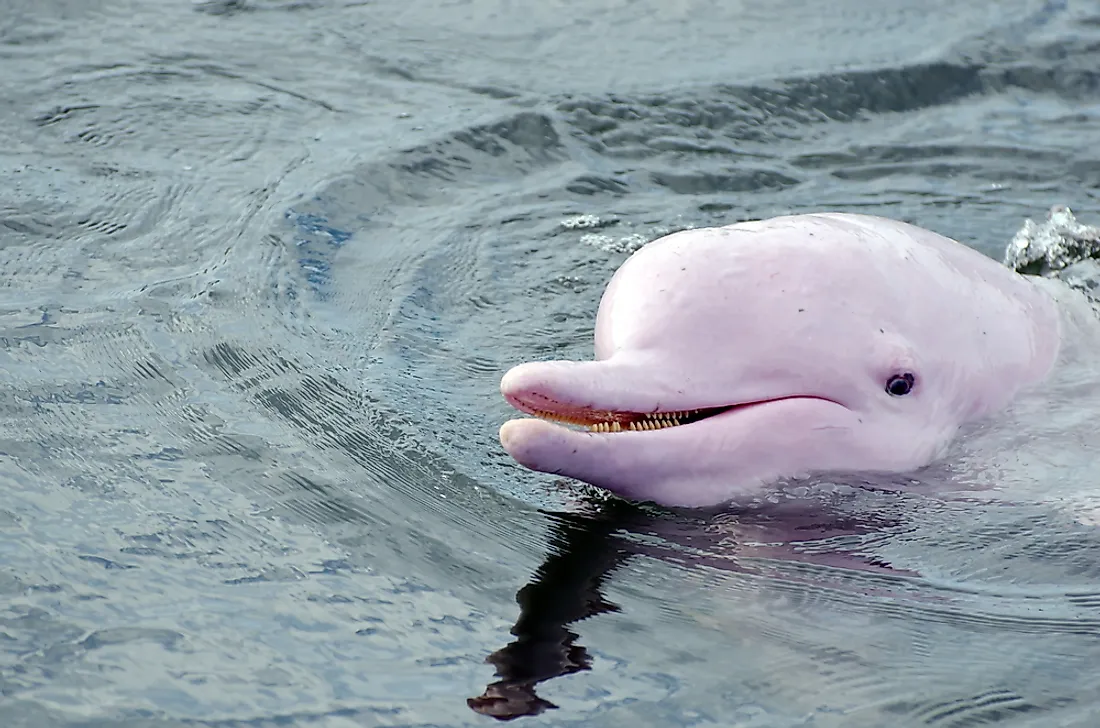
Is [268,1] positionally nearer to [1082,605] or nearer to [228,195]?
[228,195]

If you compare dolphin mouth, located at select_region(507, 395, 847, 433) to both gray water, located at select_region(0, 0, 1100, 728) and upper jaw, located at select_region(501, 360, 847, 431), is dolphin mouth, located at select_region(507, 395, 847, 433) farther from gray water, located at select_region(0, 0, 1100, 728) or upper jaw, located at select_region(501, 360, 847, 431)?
gray water, located at select_region(0, 0, 1100, 728)

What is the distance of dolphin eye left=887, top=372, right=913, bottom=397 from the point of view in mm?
6336

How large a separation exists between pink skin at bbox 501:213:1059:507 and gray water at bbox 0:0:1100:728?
9.4 inches

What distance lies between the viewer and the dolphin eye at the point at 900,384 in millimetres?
6336

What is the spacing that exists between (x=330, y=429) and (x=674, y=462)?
5.40 ft

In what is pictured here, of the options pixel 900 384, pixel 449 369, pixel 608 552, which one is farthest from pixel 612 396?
pixel 449 369

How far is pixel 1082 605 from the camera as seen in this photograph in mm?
5867

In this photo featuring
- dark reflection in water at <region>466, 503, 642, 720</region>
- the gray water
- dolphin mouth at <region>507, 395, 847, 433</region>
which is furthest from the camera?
dolphin mouth at <region>507, 395, 847, 433</region>

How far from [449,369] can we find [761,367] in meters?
1.91

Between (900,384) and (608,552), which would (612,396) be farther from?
(900,384)

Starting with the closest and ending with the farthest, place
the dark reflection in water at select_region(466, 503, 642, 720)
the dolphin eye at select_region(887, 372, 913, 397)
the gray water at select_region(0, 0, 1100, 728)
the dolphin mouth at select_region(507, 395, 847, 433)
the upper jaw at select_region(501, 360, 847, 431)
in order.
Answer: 1. the dark reflection in water at select_region(466, 503, 642, 720)
2. the gray water at select_region(0, 0, 1100, 728)
3. the upper jaw at select_region(501, 360, 847, 431)
4. the dolphin mouth at select_region(507, 395, 847, 433)
5. the dolphin eye at select_region(887, 372, 913, 397)

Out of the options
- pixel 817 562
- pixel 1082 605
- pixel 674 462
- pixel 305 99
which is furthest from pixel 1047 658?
pixel 305 99

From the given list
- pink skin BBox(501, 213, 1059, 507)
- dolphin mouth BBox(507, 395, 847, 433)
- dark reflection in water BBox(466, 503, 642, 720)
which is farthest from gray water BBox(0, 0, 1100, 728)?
dolphin mouth BBox(507, 395, 847, 433)

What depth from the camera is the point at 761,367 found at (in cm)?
609
